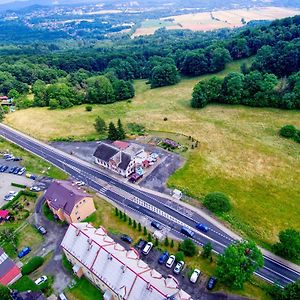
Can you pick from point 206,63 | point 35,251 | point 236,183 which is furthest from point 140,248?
point 206,63

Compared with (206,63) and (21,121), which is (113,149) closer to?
(21,121)

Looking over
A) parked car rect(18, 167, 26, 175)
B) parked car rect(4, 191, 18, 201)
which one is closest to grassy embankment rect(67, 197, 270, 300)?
parked car rect(4, 191, 18, 201)

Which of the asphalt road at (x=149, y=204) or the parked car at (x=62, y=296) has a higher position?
the parked car at (x=62, y=296)

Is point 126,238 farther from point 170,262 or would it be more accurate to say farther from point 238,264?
point 238,264

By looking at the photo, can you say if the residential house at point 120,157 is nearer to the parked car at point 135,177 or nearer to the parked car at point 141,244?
the parked car at point 135,177

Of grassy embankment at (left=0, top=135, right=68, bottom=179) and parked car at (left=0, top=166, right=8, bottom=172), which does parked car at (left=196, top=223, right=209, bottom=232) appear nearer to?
grassy embankment at (left=0, top=135, right=68, bottom=179)

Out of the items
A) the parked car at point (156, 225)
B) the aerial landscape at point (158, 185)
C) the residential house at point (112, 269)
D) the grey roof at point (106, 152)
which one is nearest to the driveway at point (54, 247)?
the aerial landscape at point (158, 185)

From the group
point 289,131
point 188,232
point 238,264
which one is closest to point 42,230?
point 188,232
